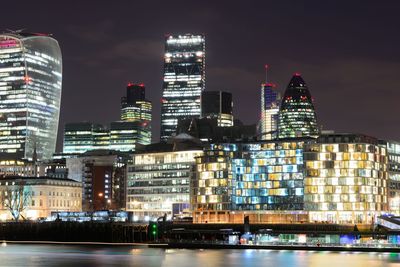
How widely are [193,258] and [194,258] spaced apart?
16 cm

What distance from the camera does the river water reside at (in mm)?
119938

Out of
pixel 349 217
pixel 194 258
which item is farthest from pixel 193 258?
pixel 349 217

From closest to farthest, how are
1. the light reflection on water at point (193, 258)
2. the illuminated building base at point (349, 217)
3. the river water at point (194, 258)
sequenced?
1. the river water at point (194, 258)
2. the light reflection on water at point (193, 258)
3. the illuminated building base at point (349, 217)

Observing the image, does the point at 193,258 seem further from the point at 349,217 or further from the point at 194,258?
the point at 349,217

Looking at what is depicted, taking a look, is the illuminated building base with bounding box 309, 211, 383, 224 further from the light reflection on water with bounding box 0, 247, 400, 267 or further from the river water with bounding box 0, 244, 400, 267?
the river water with bounding box 0, 244, 400, 267

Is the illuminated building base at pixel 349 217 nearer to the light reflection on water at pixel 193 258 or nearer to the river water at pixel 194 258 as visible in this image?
the light reflection on water at pixel 193 258

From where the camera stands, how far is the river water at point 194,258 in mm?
119938

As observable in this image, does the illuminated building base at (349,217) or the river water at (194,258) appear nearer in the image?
the river water at (194,258)

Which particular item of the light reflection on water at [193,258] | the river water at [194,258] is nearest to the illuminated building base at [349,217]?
the light reflection on water at [193,258]

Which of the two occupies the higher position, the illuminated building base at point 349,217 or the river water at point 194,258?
the illuminated building base at point 349,217

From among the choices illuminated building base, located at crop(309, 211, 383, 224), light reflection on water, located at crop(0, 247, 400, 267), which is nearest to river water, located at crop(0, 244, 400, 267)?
light reflection on water, located at crop(0, 247, 400, 267)

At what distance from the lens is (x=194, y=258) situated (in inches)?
5177

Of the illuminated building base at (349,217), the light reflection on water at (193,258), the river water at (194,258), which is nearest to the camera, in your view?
the river water at (194,258)

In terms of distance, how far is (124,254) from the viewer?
144 meters
